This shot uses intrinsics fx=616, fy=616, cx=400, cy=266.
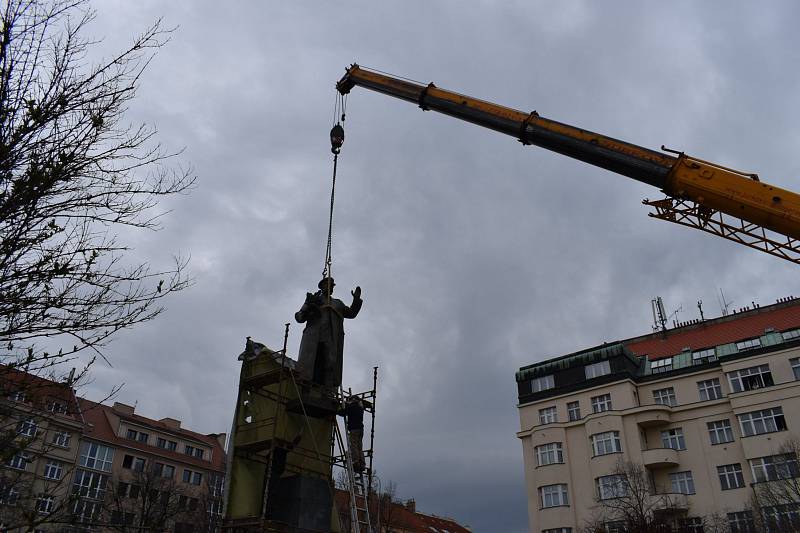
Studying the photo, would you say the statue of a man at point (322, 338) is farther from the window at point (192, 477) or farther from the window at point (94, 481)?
the window at point (192, 477)

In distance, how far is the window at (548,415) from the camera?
142 ft

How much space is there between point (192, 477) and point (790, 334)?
5150 cm

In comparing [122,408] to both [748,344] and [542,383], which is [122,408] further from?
[748,344]

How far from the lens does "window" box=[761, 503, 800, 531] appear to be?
2694cm

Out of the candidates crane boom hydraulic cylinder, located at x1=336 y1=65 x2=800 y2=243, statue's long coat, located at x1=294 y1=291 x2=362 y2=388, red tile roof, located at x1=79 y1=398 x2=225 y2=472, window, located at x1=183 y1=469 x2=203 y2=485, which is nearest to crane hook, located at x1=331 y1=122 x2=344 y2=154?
crane boom hydraulic cylinder, located at x1=336 y1=65 x2=800 y2=243

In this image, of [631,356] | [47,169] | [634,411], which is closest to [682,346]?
[631,356]

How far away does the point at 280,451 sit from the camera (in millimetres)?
16797

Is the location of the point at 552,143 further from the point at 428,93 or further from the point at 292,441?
the point at 292,441

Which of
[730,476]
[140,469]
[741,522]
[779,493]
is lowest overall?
[741,522]

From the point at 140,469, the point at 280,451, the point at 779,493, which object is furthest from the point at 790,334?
the point at 140,469

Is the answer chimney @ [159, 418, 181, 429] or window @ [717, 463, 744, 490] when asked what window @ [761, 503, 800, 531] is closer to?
window @ [717, 463, 744, 490]

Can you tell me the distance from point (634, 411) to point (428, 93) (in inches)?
1069

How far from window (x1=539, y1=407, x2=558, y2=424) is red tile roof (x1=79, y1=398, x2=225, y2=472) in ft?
113

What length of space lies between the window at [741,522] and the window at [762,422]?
4.58 metres
